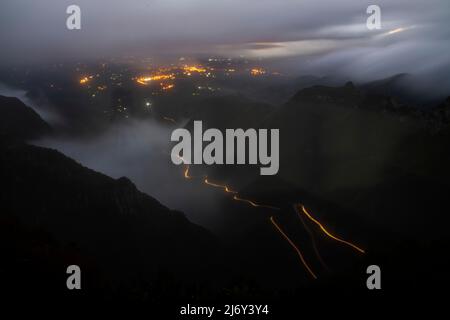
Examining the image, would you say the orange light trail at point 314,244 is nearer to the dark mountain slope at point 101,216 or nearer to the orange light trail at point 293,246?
the orange light trail at point 293,246

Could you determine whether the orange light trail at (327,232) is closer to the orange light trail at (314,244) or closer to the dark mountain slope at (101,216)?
the orange light trail at (314,244)

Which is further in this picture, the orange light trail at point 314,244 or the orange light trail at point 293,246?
the orange light trail at point 293,246

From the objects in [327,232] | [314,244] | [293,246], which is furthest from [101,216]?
[327,232]

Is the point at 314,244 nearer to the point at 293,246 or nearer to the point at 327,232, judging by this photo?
the point at 293,246

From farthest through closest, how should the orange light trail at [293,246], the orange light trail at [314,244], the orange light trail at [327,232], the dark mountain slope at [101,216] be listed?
the orange light trail at [327,232]
the dark mountain slope at [101,216]
the orange light trail at [293,246]
the orange light trail at [314,244]

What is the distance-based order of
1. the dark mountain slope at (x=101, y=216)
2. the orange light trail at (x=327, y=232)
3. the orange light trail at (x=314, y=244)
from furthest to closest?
the orange light trail at (x=327, y=232), the dark mountain slope at (x=101, y=216), the orange light trail at (x=314, y=244)

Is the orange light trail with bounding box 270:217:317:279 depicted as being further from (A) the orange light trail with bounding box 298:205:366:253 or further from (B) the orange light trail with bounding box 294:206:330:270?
(A) the orange light trail with bounding box 298:205:366:253

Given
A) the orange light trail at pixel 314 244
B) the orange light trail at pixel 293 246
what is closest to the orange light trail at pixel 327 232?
the orange light trail at pixel 314 244

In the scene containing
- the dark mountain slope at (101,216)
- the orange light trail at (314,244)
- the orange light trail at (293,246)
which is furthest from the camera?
the dark mountain slope at (101,216)

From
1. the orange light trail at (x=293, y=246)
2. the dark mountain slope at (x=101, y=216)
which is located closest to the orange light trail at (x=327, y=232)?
the orange light trail at (x=293, y=246)

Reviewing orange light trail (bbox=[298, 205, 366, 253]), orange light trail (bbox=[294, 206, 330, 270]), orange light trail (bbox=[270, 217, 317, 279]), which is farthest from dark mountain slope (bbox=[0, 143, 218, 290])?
orange light trail (bbox=[298, 205, 366, 253])

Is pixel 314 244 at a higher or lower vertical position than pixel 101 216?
lower

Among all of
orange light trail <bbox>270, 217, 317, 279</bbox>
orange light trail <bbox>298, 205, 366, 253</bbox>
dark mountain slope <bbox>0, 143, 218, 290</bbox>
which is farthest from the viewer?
orange light trail <bbox>298, 205, 366, 253</bbox>
